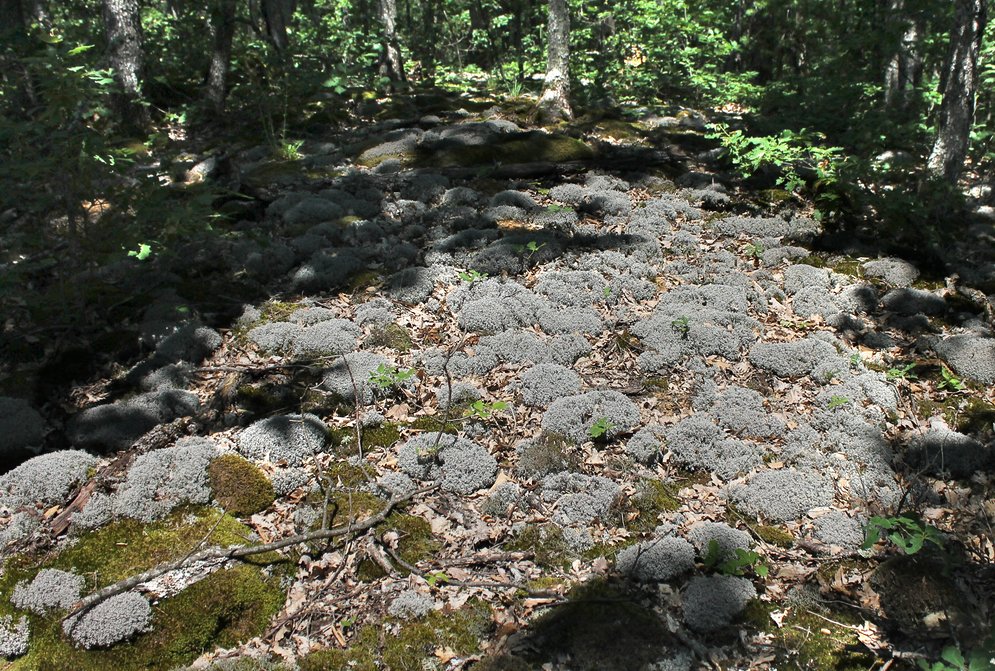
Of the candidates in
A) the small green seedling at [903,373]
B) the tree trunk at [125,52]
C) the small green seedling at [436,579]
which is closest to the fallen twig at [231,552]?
the small green seedling at [436,579]

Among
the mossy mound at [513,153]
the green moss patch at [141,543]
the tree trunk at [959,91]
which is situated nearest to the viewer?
the green moss patch at [141,543]

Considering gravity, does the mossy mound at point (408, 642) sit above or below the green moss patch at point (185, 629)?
below

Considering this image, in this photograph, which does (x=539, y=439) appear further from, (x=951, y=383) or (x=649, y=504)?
(x=951, y=383)

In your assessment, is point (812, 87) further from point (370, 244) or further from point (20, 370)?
point (20, 370)

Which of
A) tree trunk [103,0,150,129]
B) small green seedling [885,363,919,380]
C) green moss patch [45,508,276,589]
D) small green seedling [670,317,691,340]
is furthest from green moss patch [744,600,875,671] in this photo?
tree trunk [103,0,150,129]

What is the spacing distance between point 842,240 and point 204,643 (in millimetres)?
7629

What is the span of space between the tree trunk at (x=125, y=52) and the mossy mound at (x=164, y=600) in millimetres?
8430

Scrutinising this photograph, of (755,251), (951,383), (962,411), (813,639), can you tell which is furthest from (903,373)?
(813,639)

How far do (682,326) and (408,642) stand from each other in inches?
151

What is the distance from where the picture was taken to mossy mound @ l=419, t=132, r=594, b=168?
9.96 m

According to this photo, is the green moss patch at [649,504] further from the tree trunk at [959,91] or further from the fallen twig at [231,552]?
the tree trunk at [959,91]

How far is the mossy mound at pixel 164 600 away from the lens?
11.5ft

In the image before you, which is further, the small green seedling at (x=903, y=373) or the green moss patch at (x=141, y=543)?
the small green seedling at (x=903, y=373)

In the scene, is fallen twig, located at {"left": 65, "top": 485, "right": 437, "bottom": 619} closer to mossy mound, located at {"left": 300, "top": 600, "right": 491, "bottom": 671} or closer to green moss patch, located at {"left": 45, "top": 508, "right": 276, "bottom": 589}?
green moss patch, located at {"left": 45, "top": 508, "right": 276, "bottom": 589}
